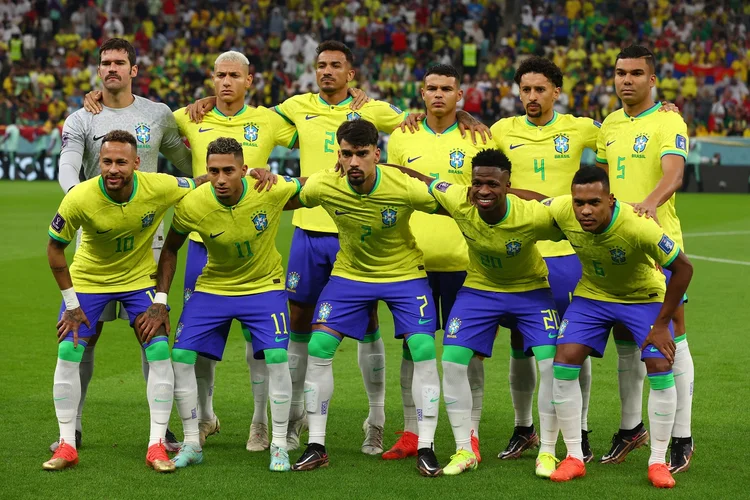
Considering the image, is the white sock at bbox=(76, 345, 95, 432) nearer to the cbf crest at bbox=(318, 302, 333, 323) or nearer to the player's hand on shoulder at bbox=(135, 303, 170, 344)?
the player's hand on shoulder at bbox=(135, 303, 170, 344)

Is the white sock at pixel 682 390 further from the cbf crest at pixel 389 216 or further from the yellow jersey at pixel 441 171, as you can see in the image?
the cbf crest at pixel 389 216

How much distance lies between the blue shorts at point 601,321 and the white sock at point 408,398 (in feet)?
3.96

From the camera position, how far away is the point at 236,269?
6.88 metres

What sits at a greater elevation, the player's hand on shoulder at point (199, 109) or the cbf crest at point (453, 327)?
the player's hand on shoulder at point (199, 109)

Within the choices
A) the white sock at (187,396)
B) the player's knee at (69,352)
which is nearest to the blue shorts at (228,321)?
the white sock at (187,396)

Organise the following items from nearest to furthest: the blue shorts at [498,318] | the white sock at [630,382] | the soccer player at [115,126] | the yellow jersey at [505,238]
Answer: the yellow jersey at [505,238]
the blue shorts at [498,318]
the white sock at [630,382]
the soccer player at [115,126]

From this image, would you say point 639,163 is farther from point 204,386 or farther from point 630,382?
point 204,386

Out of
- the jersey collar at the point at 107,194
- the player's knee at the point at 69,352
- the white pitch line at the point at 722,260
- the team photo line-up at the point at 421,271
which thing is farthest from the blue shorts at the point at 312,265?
the white pitch line at the point at 722,260

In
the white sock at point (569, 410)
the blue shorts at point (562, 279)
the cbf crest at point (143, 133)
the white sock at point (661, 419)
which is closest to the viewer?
the white sock at point (661, 419)

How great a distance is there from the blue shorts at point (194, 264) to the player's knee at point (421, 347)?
1.53 m

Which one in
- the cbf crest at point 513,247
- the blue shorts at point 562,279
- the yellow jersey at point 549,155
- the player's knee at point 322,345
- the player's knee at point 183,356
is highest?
the yellow jersey at point 549,155

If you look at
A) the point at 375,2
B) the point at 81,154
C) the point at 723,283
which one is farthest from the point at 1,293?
the point at 375,2

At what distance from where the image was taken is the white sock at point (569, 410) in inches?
253

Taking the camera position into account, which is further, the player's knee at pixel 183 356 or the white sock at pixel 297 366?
the white sock at pixel 297 366
